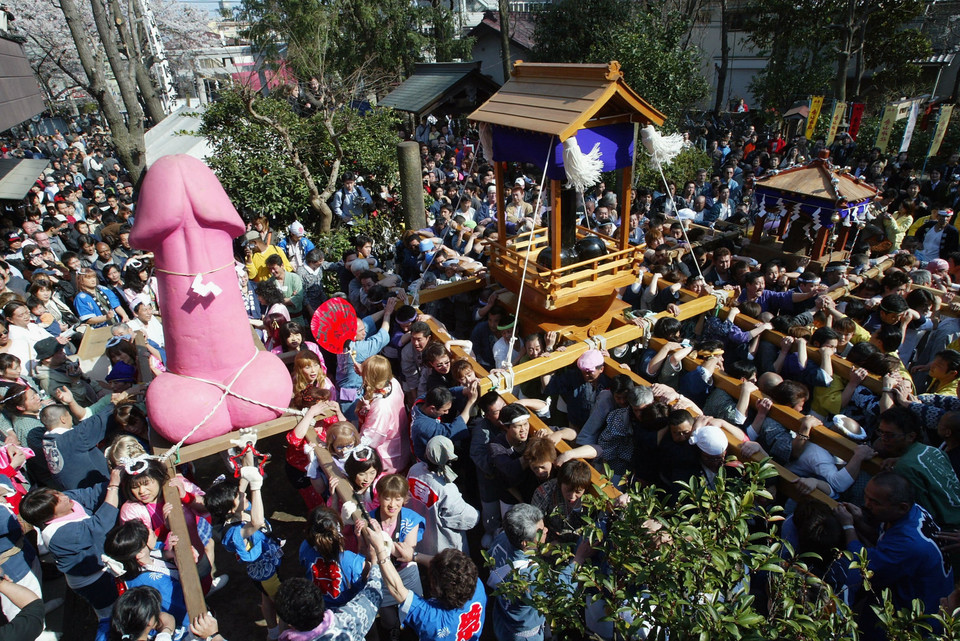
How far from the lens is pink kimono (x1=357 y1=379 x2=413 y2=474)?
415 cm

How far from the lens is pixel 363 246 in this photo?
272 inches

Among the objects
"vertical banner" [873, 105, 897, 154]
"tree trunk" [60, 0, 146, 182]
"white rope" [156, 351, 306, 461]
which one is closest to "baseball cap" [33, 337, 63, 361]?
"white rope" [156, 351, 306, 461]

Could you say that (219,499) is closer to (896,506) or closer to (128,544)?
(128,544)

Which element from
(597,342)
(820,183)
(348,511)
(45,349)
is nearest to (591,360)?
(597,342)

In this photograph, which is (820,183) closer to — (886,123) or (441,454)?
(441,454)

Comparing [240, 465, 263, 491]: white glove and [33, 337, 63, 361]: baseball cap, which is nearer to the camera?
[240, 465, 263, 491]: white glove

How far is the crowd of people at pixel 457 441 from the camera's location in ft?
9.36

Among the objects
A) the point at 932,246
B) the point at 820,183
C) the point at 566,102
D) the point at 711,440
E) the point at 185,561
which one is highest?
the point at 566,102

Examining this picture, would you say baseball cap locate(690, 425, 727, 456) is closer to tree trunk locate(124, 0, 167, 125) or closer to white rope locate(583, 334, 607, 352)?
white rope locate(583, 334, 607, 352)

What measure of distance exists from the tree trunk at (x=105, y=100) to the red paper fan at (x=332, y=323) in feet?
34.3

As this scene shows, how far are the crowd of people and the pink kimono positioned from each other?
0.08 ft

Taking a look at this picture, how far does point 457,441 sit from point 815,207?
512 cm

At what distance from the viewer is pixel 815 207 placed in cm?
627

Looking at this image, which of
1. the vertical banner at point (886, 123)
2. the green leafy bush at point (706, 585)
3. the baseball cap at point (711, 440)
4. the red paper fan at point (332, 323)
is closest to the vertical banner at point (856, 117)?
the vertical banner at point (886, 123)
